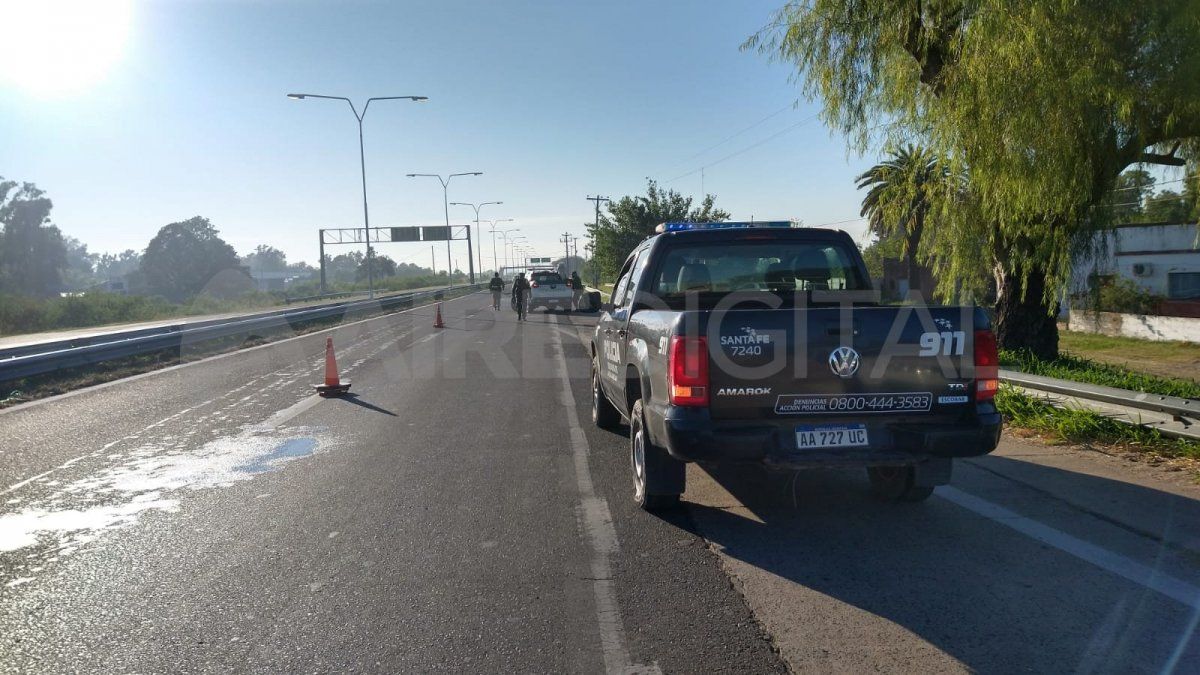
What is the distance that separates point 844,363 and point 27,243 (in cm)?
9448

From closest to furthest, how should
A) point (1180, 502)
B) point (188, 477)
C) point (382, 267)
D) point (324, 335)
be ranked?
point (1180, 502) < point (188, 477) < point (324, 335) < point (382, 267)

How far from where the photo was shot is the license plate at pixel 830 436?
5.07m

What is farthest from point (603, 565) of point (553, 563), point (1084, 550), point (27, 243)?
point (27, 243)

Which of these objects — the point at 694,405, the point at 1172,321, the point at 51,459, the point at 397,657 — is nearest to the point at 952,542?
the point at 694,405

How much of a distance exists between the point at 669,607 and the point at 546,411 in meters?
6.20

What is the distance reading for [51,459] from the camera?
312 inches

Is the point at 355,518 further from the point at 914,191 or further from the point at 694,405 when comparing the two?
the point at 914,191

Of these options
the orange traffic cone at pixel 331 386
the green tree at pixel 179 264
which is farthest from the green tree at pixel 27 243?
the orange traffic cone at pixel 331 386

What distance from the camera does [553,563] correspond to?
192 inches

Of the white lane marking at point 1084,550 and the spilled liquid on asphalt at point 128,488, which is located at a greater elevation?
the spilled liquid on asphalt at point 128,488

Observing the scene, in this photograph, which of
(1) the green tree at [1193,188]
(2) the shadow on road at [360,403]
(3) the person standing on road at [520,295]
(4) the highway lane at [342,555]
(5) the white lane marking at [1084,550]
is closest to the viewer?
(4) the highway lane at [342,555]

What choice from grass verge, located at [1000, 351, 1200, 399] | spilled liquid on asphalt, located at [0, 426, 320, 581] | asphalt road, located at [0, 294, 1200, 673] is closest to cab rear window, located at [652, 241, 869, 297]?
asphalt road, located at [0, 294, 1200, 673]

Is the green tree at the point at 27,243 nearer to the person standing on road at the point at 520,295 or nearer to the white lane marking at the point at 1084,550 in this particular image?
the person standing on road at the point at 520,295

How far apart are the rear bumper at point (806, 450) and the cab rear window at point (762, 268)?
72.6 inches
